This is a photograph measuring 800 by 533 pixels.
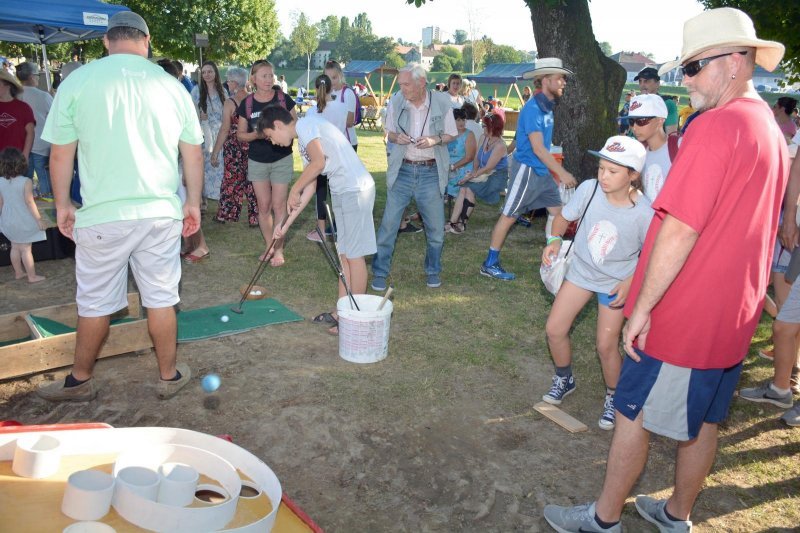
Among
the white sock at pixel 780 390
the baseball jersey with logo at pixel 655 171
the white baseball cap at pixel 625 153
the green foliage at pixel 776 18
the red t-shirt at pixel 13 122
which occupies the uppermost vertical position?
the green foliage at pixel 776 18

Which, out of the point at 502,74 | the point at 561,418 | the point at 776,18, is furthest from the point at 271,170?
the point at 502,74

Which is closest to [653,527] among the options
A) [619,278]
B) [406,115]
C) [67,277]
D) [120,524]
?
[619,278]

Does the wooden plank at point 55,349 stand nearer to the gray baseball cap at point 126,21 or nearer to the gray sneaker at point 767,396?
the gray baseball cap at point 126,21

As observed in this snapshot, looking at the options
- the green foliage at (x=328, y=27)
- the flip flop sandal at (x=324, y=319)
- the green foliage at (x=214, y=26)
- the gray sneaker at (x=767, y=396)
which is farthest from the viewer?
the green foliage at (x=328, y=27)

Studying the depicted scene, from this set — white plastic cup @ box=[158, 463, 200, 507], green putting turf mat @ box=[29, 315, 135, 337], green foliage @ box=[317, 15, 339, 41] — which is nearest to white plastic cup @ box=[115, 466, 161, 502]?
white plastic cup @ box=[158, 463, 200, 507]

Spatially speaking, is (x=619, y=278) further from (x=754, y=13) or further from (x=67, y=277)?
(x=754, y=13)

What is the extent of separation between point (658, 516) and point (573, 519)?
0.45 meters

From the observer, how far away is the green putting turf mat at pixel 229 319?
498cm

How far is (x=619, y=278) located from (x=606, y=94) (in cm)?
650

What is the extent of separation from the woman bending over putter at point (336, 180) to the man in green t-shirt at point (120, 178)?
1032 mm

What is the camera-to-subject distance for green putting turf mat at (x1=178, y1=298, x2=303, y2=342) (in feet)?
16.4

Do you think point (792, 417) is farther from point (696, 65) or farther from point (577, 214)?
point (696, 65)

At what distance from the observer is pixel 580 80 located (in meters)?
9.09

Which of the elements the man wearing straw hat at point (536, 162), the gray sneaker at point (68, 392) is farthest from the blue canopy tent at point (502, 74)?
the gray sneaker at point (68, 392)
